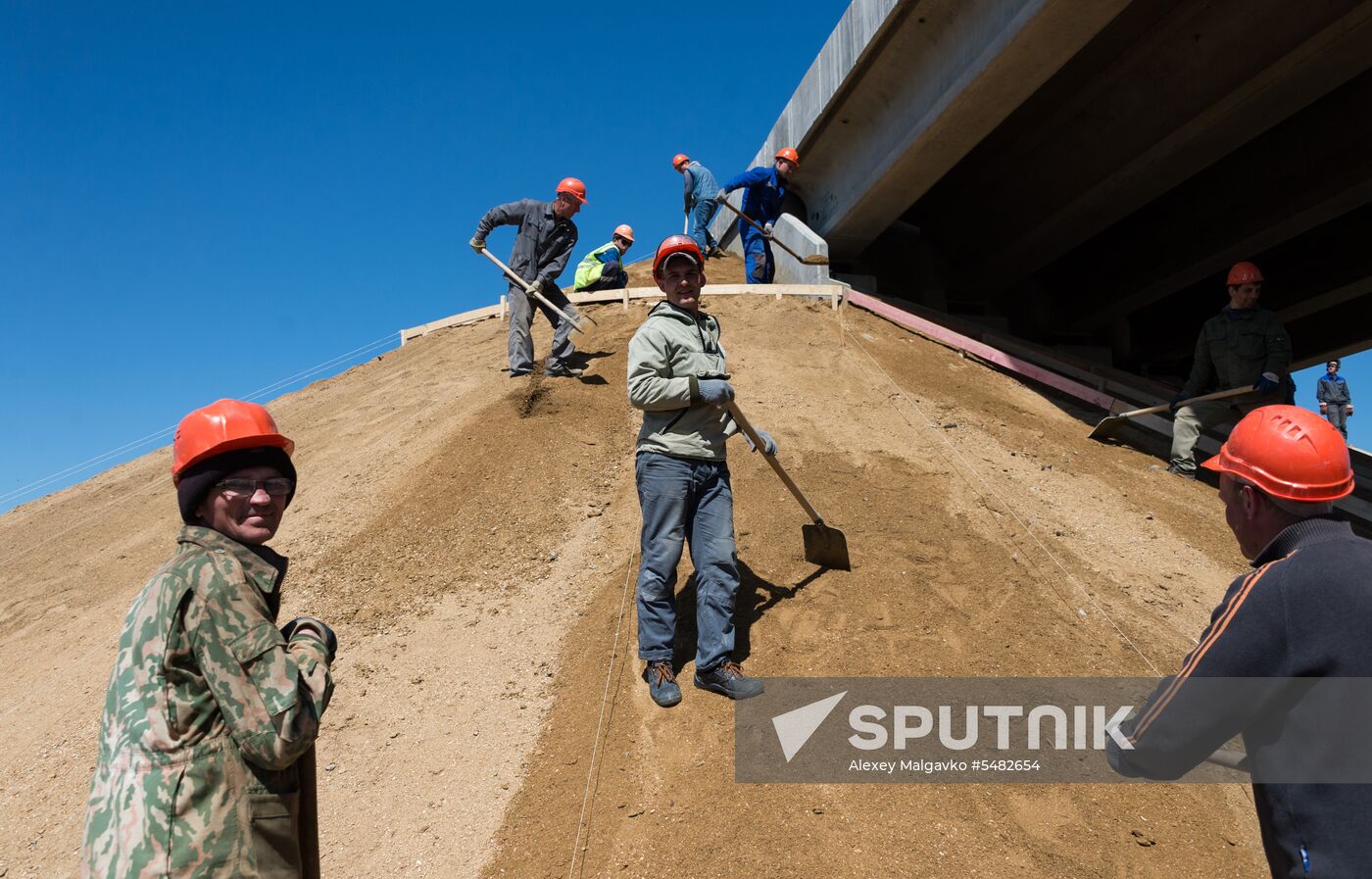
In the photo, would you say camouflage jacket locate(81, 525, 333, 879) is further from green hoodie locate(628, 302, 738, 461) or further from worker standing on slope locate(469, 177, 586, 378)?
worker standing on slope locate(469, 177, 586, 378)

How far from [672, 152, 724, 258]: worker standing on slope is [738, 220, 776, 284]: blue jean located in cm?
68

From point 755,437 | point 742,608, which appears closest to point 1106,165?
point 755,437

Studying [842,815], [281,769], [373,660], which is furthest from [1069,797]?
[373,660]

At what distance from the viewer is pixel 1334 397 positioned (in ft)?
53.7

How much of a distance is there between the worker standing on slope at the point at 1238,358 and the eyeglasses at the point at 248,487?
716 centimetres

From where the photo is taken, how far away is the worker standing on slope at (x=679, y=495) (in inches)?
149

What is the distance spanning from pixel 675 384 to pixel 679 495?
501 millimetres

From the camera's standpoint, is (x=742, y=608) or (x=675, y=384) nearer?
(x=675, y=384)

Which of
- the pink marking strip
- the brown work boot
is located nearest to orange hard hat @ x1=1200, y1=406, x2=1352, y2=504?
the brown work boot

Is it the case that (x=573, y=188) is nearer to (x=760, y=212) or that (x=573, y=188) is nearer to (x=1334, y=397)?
(x=760, y=212)

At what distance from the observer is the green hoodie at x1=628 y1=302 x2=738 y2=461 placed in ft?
12.4

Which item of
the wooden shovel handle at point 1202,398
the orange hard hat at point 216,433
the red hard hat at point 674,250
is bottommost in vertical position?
the orange hard hat at point 216,433

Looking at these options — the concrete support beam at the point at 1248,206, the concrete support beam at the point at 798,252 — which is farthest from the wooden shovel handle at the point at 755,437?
the concrete support beam at the point at 1248,206

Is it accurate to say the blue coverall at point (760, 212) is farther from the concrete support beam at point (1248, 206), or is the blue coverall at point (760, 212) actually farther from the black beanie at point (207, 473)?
the black beanie at point (207, 473)
